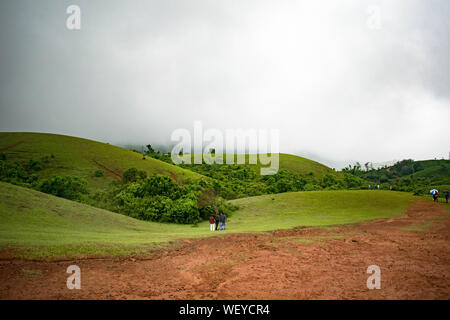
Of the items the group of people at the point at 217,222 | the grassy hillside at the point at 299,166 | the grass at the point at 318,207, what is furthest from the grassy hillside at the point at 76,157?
the grassy hillside at the point at 299,166

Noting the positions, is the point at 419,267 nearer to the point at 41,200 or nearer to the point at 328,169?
the point at 41,200

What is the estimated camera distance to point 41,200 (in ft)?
83.9

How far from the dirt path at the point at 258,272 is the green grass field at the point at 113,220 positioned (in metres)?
1.67

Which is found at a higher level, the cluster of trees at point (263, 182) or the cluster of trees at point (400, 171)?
the cluster of trees at point (400, 171)

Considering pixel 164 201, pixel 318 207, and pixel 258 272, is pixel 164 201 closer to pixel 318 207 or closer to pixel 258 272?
pixel 318 207

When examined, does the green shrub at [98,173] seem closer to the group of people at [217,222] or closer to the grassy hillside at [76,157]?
the grassy hillside at [76,157]

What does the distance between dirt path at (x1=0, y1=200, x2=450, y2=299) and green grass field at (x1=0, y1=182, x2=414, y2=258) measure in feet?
5.49

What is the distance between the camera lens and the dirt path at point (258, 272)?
948 cm

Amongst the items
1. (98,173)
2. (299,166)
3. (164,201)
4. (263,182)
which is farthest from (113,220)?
(299,166)

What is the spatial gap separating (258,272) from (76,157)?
281 ft

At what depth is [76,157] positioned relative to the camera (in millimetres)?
82000

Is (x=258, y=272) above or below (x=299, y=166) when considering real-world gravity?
below
